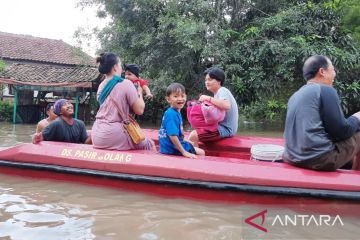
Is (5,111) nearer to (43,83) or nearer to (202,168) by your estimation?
(43,83)

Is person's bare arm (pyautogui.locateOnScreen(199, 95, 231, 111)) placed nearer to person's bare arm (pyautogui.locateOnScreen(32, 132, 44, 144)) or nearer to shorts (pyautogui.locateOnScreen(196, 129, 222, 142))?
shorts (pyautogui.locateOnScreen(196, 129, 222, 142))

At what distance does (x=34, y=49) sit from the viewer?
25.5 meters

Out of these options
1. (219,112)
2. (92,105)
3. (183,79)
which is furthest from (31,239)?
(92,105)

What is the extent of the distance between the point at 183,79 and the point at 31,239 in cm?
1038

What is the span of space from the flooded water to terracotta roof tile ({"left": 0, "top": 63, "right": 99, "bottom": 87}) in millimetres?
11457

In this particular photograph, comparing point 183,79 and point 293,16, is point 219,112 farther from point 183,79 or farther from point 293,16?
point 183,79

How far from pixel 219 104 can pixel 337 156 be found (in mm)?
1427

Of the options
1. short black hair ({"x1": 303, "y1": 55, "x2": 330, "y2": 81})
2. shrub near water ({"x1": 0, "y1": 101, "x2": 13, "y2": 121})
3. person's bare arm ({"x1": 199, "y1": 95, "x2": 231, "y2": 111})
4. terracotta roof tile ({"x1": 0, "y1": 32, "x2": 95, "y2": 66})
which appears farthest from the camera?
terracotta roof tile ({"x1": 0, "y1": 32, "x2": 95, "y2": 66})

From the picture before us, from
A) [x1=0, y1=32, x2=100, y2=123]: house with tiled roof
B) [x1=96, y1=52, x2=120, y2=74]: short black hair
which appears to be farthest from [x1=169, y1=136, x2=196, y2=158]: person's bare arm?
[x1=0, y1=32, x2=100, y2=123]: house with tiled roof

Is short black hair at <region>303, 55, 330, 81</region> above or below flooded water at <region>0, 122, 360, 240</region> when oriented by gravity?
above

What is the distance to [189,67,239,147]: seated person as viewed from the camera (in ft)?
14.5

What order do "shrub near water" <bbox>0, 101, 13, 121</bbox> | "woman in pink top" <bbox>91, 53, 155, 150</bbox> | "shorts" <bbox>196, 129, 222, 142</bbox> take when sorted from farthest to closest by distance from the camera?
"shrub near water" <bbox>0, 101, 13, 121</bbox>
"shorts" <bbox>196, 129, 222, 142</bbox>
"woman in pink top" <bbox>91, 53, 155, 150</bbox>

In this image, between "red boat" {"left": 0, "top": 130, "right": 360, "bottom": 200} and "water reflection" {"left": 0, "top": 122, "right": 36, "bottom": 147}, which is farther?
"water reflection" {"left": 0, "top": 122, "right": 36, "bottom": 147}

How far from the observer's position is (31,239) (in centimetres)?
286
